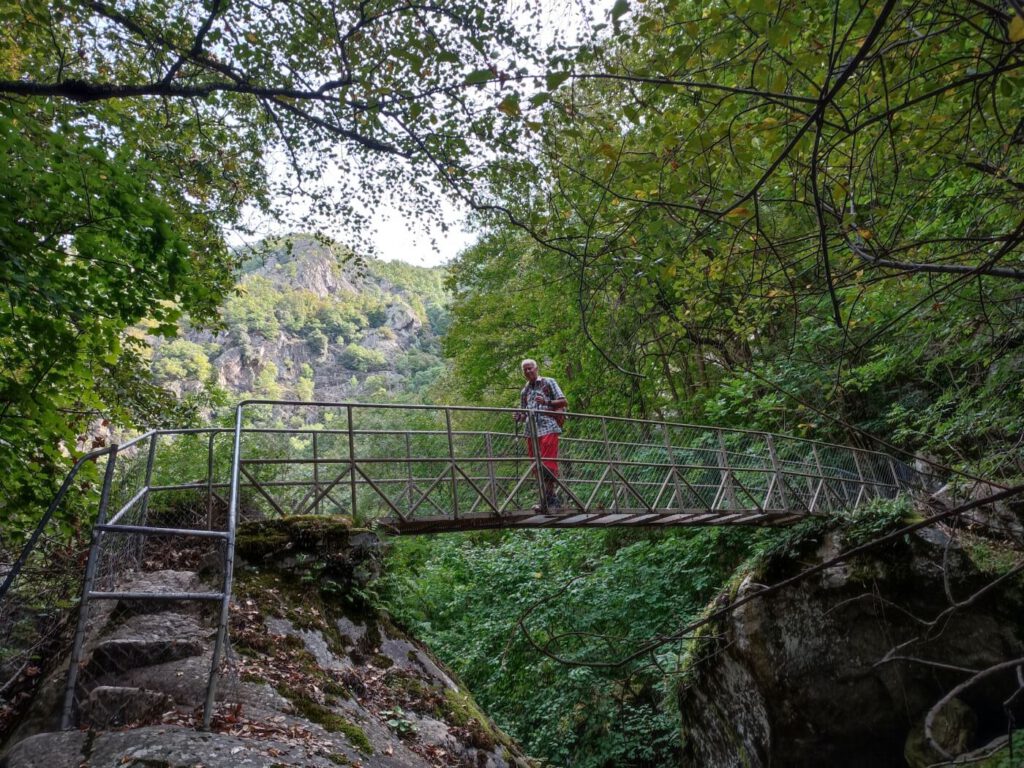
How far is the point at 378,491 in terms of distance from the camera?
5.30 metres

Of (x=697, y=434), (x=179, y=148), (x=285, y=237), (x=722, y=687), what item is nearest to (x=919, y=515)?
(x=722, y=687)

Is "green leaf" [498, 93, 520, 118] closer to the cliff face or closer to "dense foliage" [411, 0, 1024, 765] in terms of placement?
"dense foliage" [411, 0, 1024, 765]

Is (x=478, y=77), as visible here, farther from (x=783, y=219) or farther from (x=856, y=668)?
(x=856, y=668)

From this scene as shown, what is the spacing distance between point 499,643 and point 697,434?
5093 millimetres

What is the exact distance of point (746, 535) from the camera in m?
9.34

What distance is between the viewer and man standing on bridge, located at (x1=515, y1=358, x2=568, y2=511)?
639cm

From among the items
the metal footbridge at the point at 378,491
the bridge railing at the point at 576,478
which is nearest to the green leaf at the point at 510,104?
the metal footbridge at the point at 378,491

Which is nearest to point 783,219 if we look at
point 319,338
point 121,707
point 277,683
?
point 277,683

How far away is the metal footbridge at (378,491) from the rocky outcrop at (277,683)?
0.16 meters

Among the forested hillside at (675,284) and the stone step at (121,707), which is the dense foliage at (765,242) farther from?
the stone step at (121,707)

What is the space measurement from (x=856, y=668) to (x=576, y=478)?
347cm

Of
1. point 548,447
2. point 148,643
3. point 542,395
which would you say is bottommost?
point 148,643

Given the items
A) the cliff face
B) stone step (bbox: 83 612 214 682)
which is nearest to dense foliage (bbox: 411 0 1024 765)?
the cliff face

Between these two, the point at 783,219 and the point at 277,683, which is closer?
the point at 277,683
